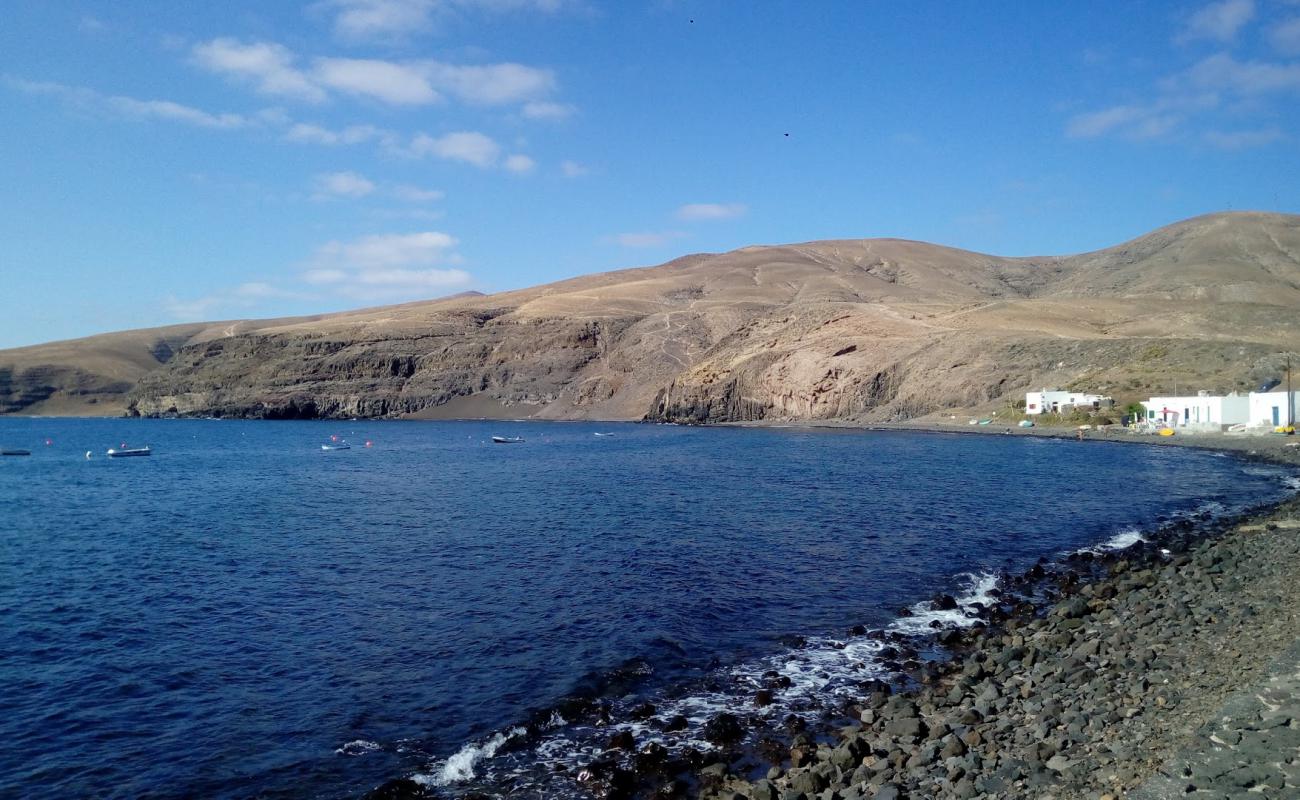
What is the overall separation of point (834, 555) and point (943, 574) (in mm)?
3768

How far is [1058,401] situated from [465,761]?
267 ft

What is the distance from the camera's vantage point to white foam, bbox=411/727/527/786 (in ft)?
39.4

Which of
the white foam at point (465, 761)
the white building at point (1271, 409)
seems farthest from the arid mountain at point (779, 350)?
the white foam at point (465, 761)

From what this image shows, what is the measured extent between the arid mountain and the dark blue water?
127ft

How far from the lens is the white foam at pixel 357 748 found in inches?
510

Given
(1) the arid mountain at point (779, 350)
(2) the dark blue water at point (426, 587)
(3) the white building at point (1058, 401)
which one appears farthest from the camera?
(1) the arid mountain at point (779, 350)

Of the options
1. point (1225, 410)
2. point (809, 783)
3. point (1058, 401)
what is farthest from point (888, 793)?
point (1058, 401)

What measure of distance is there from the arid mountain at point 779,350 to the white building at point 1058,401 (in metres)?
3.47

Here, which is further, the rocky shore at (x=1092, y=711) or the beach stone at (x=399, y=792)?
the beach stone at (x=399, y=792)

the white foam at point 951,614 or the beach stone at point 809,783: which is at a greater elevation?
the beach stone at point 809,783

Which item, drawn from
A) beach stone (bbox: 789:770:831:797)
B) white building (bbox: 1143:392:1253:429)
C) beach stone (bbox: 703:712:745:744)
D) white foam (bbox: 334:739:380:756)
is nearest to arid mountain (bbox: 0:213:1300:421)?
white building (bbox: 1143:392:1253:429)

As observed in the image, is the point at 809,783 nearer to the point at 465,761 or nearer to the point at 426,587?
the point at 465,761

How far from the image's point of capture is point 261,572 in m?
25.8

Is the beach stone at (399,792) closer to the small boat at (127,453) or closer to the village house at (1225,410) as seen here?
the village house at (1225,410)
